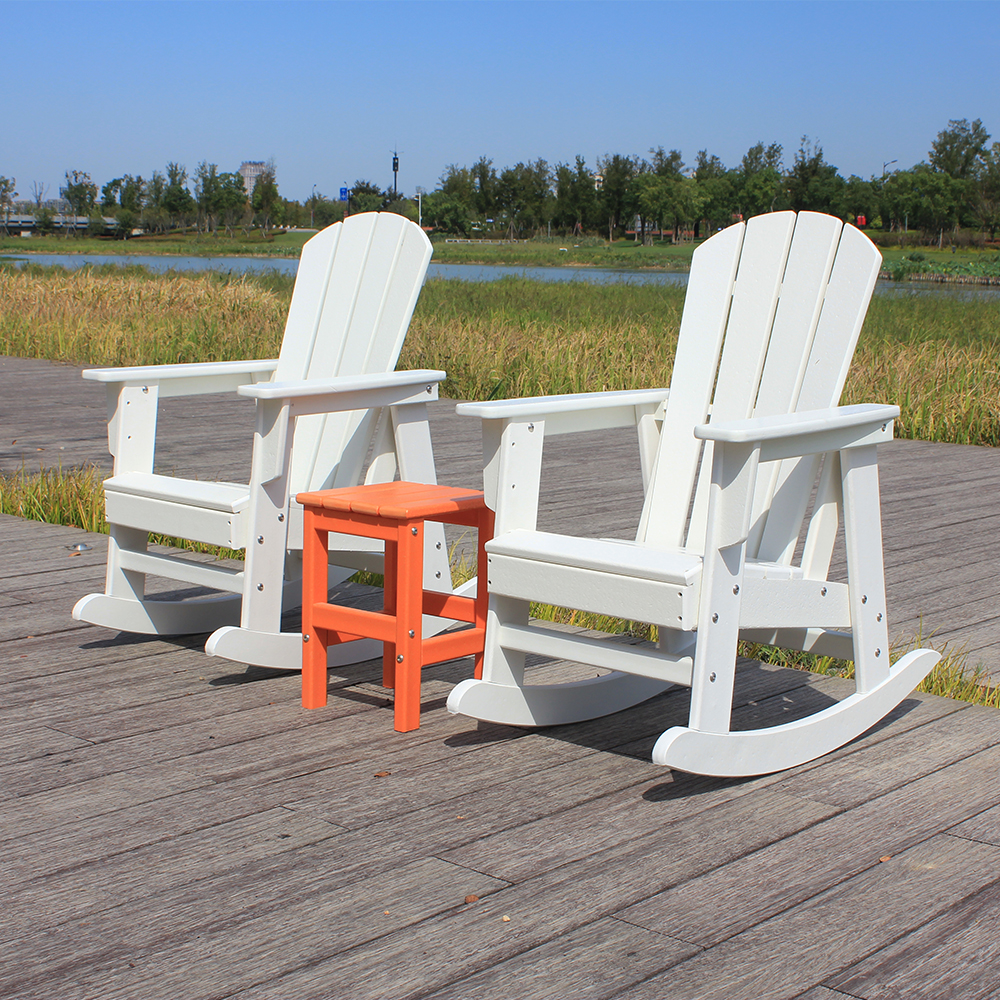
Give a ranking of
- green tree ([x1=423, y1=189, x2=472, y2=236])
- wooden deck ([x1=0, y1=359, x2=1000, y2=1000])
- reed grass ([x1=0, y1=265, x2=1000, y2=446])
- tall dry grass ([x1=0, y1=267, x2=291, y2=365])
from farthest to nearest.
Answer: green tree ([x1=423, y1=189, x2=472, y2=236])
tall dry grass ([x1=0, y1=267, x2=291, y2=365])
reed grass ([x1=0, y1=265, x2=1000, y2=446])
wooden deck ([x1=0, y1=359, x2=1000, y2=1000])

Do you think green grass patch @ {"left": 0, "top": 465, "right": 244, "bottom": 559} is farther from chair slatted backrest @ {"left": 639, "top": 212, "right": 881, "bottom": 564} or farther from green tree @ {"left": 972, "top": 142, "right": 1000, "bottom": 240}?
green tree @ {"left": 972, "top": 142, "right": 1000, "bottom": 240}

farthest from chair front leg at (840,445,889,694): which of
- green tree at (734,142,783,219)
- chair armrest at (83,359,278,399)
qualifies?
green tree at (734,142,783,219)

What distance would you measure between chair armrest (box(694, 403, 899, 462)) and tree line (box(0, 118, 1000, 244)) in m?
62.4

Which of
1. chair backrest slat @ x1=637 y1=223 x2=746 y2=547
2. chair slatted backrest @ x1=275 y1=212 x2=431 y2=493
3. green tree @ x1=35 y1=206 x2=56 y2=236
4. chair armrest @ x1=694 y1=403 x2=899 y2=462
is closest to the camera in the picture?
chair armrest @ x1=694 y1=403 x2=899 y2=462

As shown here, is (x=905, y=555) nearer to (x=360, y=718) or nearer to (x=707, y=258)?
(x=707, y=258)

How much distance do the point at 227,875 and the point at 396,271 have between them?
1.65 meters

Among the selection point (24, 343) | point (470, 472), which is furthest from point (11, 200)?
point (470, 472)

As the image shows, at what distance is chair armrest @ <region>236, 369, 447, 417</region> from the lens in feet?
7.47

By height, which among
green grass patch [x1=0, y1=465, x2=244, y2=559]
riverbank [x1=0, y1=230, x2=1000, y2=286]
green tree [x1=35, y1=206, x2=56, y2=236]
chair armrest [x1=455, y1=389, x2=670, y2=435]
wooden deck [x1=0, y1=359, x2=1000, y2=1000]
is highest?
green tree [x1=35, y1=206, x2=56, y2=236]

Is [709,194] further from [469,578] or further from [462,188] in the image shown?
[469,578]

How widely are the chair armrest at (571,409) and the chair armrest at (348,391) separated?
0.27m

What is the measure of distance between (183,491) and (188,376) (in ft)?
1.17

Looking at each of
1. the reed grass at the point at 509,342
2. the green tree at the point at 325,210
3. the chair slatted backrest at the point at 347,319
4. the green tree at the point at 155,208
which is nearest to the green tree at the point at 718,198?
→ the green tree at the point at 325,210

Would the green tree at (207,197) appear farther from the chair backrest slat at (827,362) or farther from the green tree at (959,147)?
the chair backrest slat at (827,362)
